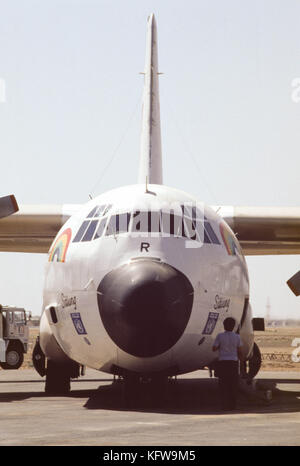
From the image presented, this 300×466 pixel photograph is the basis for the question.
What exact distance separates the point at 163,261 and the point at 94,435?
11.9ft

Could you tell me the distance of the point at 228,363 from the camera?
13.4m

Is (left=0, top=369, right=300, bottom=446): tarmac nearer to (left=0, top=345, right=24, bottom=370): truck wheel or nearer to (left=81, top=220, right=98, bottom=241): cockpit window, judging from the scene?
(left=81, top=220, right=98, bottom=241): cockpit window

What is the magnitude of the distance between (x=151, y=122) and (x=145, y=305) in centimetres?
1139

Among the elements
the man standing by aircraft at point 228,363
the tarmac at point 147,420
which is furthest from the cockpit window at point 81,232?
the man standing by aircraft at point 228,363

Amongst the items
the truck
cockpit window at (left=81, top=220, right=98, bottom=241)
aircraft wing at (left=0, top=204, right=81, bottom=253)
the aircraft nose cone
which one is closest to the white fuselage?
cockpit window at (left=81, top=220, right=98, bottom=241)

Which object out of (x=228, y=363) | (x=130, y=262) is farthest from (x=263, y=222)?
(x=130, y=262)

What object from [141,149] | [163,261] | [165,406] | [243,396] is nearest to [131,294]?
[163,261]

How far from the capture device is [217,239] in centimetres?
1418

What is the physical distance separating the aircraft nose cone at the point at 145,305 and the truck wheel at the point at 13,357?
863 inches

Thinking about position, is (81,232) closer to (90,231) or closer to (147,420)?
(90,231)

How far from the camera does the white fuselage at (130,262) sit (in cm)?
1285

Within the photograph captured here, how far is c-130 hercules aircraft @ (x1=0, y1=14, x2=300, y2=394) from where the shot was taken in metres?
12.3

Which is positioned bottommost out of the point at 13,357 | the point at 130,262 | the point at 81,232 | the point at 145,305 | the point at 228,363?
the point at 13,357
